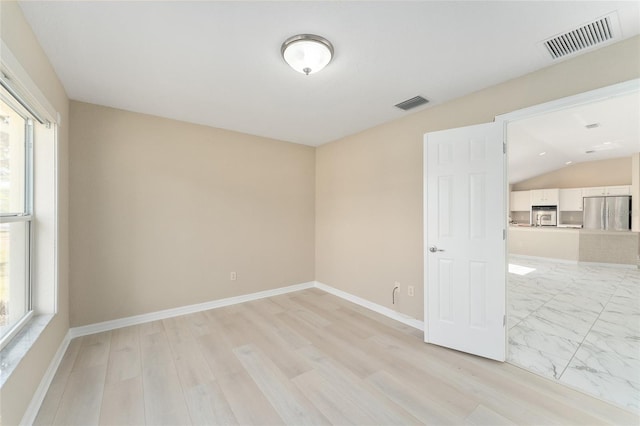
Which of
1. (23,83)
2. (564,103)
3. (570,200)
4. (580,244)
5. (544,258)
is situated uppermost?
(564,103)

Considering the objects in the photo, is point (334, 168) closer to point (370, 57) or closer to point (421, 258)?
point (421, 258)

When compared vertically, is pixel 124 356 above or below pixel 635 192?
below

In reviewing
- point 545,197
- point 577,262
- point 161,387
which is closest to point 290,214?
point 161,387

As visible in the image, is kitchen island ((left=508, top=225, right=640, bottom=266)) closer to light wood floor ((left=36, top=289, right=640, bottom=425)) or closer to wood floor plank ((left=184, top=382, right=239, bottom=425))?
light wood floor ((left=36, top=289, right=640, bottom=425))

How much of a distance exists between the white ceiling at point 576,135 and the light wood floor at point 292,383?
240 cm

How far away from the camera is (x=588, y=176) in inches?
297

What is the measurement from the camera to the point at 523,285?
15.7 feet

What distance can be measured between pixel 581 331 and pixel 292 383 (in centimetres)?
336

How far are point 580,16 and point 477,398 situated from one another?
268 cm

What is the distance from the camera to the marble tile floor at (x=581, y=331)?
2.10 m

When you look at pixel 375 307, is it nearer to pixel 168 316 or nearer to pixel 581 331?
pixel 581 331

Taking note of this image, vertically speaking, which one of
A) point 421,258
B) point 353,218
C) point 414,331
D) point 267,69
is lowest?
point 414,331

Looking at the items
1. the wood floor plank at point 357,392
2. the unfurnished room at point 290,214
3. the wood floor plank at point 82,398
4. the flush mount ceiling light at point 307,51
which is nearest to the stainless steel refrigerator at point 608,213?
the unfurnished room at point 290,214

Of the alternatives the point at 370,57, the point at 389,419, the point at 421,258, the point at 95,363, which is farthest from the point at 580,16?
the point at 95,363
